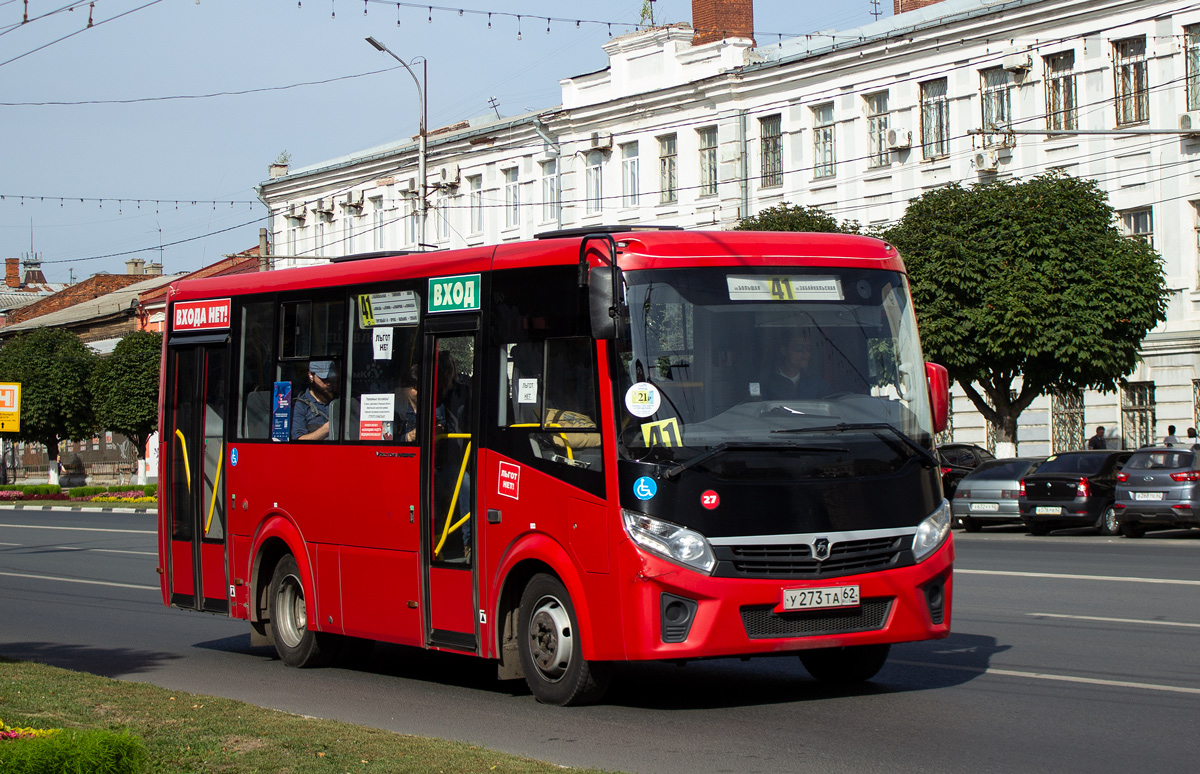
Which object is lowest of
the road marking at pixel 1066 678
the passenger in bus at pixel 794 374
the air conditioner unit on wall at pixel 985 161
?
the road marking at pixel 1066 678

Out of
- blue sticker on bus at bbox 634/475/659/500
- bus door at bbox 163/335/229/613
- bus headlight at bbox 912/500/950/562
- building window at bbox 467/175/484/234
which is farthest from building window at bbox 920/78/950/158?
blue sticker on bus at bbox 634/475/659/500

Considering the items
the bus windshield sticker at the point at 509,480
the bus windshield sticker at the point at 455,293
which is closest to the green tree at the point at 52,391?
the bus windshield sticker at the point at 455,293

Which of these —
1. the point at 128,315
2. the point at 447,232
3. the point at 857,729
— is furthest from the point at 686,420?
the point at 128,315

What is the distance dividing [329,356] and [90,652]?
3.65 m

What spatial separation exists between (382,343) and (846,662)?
382cm

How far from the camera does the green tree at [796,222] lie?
37.9 m

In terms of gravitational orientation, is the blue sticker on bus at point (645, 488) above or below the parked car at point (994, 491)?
above

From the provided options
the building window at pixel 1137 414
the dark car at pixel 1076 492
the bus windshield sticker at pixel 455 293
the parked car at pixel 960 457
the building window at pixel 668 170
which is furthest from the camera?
the building window at pixel 668 170

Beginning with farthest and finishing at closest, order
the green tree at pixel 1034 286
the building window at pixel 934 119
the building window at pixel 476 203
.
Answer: the building window at pixel 476 203
the building window at pixel 934 119
the green tree at pixel 1034 286

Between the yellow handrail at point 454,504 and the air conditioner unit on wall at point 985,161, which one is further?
the air conditioner unit on wall at point 985,161

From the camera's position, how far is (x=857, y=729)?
8383 millimetres

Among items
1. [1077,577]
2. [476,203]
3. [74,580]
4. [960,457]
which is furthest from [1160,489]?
[476,203]

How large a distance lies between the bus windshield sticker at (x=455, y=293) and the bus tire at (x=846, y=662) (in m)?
3.11

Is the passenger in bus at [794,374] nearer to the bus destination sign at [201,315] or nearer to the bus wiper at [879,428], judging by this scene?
the bus wiper at [879,428]
